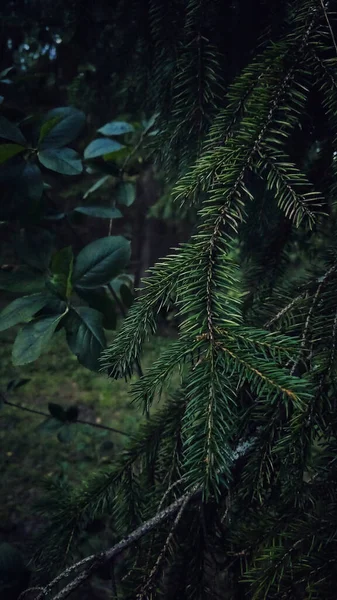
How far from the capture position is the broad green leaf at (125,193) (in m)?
1.49

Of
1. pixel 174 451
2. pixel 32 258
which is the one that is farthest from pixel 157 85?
pixel 174 451

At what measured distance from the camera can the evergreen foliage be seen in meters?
0.65

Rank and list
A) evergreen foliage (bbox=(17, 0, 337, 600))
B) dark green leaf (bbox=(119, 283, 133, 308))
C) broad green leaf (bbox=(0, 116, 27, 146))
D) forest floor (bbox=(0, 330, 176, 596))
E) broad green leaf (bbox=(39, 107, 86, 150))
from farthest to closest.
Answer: forest floor (bbox=(0, 330, 176, 596))
dark green leaf (bbox=(119, 283, 133, 308))
broad green leaf (bbox=(39, 107, 86, 150))
broad green leaf (bbox=(0, 116, 27, 146))
evergreen foliage (bbox=(17, 0, 337, 600))

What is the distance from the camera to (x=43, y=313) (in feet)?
3.42

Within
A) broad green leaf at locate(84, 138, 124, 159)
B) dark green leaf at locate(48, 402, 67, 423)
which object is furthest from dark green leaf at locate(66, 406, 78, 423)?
broad green leaf at locate(84, 138, 124, 159)

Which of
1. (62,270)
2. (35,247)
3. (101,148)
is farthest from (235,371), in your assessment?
(101,148)

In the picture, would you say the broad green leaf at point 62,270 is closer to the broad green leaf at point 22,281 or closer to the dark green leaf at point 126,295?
the broad green leaf at point 22,281

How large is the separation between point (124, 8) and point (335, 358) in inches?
45.2

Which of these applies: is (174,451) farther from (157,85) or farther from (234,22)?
(234,22)

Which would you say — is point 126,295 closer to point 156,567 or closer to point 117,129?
point 117,129

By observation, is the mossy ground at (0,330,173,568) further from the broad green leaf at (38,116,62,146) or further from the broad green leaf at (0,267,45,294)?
the broad green leaf at (38,116,62,146)

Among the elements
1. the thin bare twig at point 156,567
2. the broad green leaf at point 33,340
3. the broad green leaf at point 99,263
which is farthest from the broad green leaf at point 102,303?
the thin bare twig at point 156,567

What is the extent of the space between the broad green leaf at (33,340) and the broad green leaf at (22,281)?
0.10m

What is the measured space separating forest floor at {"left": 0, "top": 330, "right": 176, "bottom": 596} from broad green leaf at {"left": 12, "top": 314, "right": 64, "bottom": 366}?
0.69m
